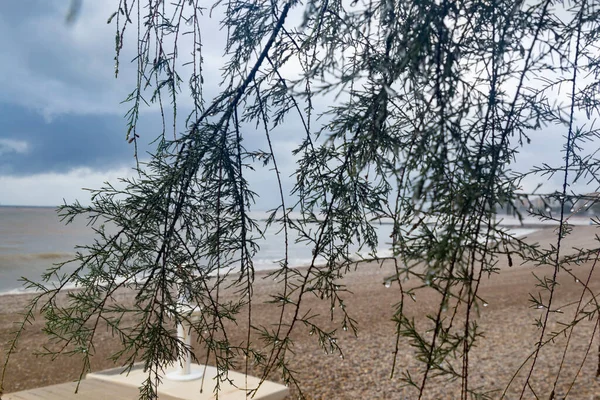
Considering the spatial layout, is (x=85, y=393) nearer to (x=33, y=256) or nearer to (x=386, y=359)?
(x=386, y=359)

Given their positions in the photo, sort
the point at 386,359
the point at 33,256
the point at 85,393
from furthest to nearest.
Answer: the point at 33,256 → the point at 386,359 → the point at 85,393

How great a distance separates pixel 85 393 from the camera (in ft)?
12.0

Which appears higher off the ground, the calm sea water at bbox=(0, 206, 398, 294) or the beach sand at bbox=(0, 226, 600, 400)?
the calm sea water at bbox=(0, 206, 398, 294)

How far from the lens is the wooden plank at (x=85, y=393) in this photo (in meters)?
3.51

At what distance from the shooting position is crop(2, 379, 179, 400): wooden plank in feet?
11.5

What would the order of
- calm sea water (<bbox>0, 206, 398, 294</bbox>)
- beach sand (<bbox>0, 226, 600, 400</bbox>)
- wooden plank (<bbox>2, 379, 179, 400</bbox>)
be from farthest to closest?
calm sea water (<bbox>0, 206, 398, 294</bbox>), beach sand (<bbox>0, 226, 600, 400</bbox>), wooden plank (<bbox>2, 379, 179, 400</bbox>)

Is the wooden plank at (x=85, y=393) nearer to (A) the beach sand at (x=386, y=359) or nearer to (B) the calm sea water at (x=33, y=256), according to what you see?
(A) the beach sand at (x=386, y=359)

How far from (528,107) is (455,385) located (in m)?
4.79

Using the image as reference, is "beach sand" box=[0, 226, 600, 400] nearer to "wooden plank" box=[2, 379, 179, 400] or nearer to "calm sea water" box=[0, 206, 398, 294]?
"wooden plank" box=[2, 379, 179, 400]

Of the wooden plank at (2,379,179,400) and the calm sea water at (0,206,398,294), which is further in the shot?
the calm sea water at (0,206,398,294)

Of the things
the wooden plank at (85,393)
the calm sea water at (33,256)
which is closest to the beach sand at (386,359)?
the wooden plank at (85,393)

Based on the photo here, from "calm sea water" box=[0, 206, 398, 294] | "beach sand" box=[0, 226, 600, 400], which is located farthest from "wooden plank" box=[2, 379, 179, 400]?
"calm sea water" box=[0, 206, 398, 294]

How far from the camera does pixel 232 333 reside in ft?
25.5

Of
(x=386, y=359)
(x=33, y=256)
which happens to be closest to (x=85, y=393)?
(x=386, y=359)
